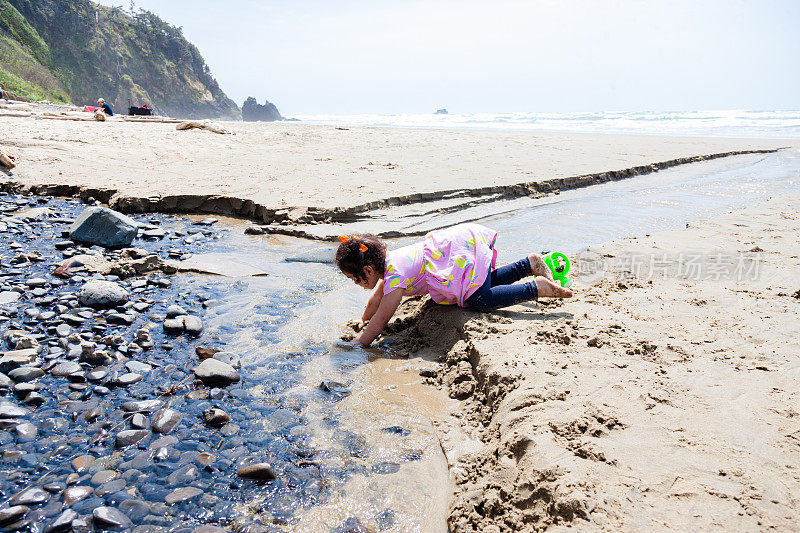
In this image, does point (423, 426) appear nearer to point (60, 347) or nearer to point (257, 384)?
point (257, 384)

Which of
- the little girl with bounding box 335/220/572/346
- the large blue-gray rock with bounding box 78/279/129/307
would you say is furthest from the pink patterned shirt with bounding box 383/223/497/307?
the large blue-gray rock with bounding box 78/279/129/307

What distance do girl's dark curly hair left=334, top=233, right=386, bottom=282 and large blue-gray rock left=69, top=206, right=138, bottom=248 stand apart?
300cm

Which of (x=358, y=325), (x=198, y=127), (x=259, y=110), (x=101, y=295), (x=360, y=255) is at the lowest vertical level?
(x=358, y=325)

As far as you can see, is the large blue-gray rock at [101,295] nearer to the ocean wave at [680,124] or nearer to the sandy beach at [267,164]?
the sandy beach at [267,164]

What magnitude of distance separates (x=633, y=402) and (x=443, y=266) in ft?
4.58

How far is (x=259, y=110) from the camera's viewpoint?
222 ft

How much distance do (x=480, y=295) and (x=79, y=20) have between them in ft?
184

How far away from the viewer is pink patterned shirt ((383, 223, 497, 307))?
313 cm

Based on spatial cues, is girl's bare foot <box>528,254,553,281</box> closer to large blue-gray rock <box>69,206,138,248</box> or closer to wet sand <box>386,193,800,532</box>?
wet sand <box>386,193,800,532</box>

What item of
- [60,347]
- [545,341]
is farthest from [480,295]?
[60,347]

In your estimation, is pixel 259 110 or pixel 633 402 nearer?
pixel 633 402

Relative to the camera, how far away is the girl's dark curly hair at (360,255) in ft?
10.2

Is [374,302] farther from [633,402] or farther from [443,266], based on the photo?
[633,402]

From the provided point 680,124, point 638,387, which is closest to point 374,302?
point 638,387
